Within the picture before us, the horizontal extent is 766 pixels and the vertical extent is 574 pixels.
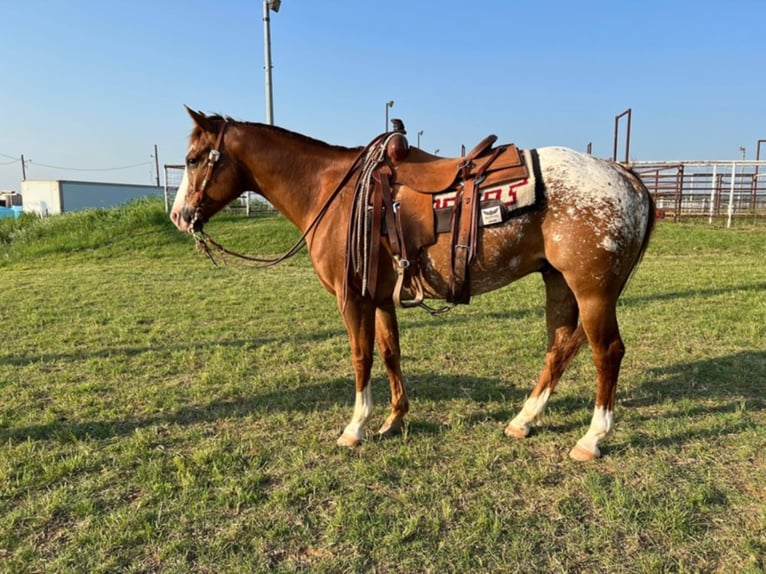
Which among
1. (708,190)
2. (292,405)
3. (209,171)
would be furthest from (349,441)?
(708,190)

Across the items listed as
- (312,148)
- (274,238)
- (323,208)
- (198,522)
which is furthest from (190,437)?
(274,238)

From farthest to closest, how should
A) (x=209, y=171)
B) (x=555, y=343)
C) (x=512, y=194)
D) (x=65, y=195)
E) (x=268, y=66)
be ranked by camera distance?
(x=65, y=195) < (x=268, y=66) < (x=555, y=343) < (x=209, y=171) < (x=512, y=194)

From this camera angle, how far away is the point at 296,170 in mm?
3342

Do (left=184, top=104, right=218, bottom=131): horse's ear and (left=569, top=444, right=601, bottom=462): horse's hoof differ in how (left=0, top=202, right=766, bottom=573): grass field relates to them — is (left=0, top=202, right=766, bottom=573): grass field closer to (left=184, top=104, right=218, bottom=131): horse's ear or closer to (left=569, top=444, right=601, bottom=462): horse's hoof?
(left=569, top=444, right=601, bottom=462): horse's hoof

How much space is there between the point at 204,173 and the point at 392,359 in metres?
1.78

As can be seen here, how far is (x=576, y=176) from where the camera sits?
9.41 ft

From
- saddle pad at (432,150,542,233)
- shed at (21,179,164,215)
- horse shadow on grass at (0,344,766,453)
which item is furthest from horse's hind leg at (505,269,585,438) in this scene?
shed at (21,179,164,215)

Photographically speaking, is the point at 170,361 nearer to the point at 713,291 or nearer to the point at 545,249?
the point at 545,249

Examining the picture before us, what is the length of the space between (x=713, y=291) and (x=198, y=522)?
776 centimetres

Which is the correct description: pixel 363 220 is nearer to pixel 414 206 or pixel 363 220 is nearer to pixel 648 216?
pixel 414 206

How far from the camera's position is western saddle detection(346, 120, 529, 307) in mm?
2932

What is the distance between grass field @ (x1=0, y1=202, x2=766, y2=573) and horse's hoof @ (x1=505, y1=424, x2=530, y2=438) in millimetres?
53

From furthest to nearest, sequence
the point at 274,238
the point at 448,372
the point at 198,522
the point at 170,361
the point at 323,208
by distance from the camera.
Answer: the point at 274,238 → the point at 170,361 → the point at 448,372 → the point at 323,208 → the point at 198,522

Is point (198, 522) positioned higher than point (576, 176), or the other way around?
point (576, 176)
